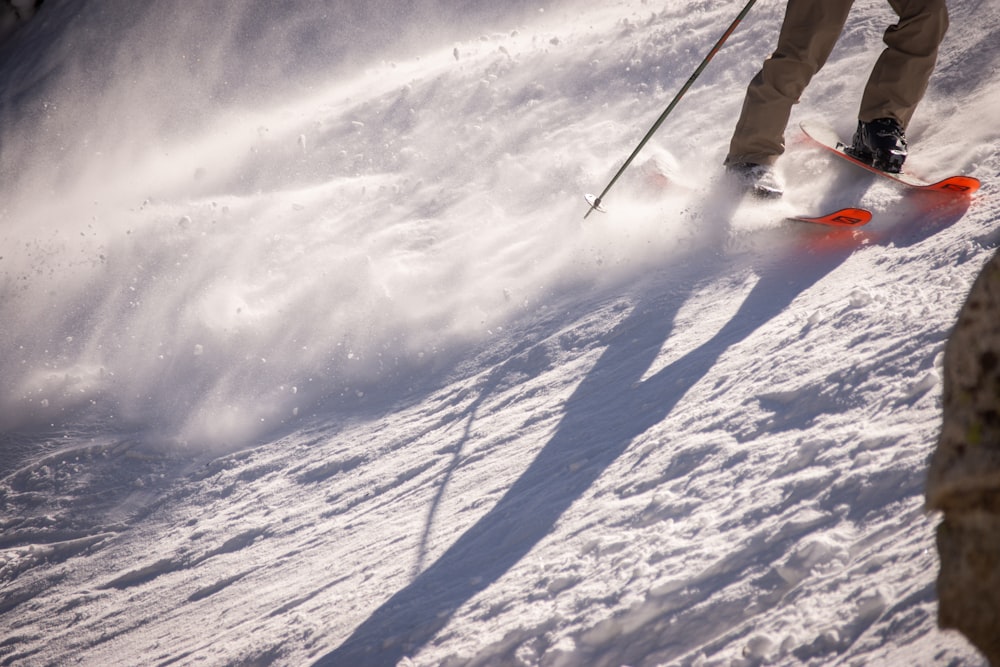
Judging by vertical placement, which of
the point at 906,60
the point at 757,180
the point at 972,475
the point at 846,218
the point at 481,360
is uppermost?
the point at 972,475

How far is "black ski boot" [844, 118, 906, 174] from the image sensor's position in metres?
3.71

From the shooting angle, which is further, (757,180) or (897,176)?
(757,180)

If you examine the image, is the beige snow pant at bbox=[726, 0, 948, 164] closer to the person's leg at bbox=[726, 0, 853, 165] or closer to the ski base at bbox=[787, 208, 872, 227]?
the person's leg at bbox=[726, 0, 853, 165]

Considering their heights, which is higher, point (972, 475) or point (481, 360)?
point (972, 475)

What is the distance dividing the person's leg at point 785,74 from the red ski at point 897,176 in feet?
1.44

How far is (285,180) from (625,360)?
15.8 feet

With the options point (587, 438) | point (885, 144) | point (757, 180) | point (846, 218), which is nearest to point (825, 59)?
point (885, 144)

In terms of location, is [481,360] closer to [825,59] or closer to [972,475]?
[825,59]

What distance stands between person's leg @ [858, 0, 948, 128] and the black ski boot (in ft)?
0.16

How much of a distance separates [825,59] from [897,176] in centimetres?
85

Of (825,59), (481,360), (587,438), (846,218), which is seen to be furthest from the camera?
(481,360)

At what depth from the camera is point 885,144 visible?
3.73 metres

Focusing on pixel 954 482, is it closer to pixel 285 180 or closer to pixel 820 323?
pixel 820 323

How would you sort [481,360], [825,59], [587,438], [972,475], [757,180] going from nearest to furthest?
[972,475], [587,438], [825,59], [757,180], [481,360]
